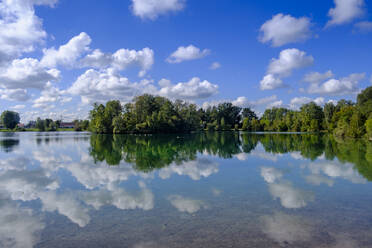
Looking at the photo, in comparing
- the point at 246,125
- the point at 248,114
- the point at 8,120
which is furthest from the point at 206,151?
the point at 8,120

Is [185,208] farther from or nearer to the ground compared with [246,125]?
nearer to the ground

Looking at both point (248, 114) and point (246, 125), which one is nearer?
point (246, 125)

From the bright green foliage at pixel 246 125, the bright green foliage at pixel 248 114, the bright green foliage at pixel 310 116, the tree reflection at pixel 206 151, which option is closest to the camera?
the tree reflection at pixel 206 151

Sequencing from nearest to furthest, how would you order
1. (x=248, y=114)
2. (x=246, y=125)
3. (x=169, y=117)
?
(x=169, y=117), (x=246, y=125), (x=248, y=114)

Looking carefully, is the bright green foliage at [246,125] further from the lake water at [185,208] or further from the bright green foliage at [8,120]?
the bright green foliage at [8,120]

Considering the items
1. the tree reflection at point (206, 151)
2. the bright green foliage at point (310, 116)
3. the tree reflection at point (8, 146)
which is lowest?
the tree reflection at point (206, 151)

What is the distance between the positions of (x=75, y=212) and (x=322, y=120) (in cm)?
9926

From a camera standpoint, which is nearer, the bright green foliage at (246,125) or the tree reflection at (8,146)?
the tree reflection at (8,146)

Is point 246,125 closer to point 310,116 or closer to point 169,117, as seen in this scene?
point 310,116

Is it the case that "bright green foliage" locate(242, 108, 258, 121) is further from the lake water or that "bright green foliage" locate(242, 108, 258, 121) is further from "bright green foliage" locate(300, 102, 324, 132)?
the lake water

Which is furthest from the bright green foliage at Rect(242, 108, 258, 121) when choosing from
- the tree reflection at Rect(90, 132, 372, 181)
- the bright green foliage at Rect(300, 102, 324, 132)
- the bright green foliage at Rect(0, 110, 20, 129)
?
the bright green foliage at Rect(0, 110, 20, 129)

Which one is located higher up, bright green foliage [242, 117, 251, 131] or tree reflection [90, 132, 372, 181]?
bright green foliage [242, 117, 251, 131]

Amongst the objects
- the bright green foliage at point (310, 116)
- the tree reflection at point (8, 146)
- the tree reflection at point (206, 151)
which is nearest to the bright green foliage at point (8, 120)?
the tree reflection at point (8, 146)

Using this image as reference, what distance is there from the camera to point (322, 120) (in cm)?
9300
